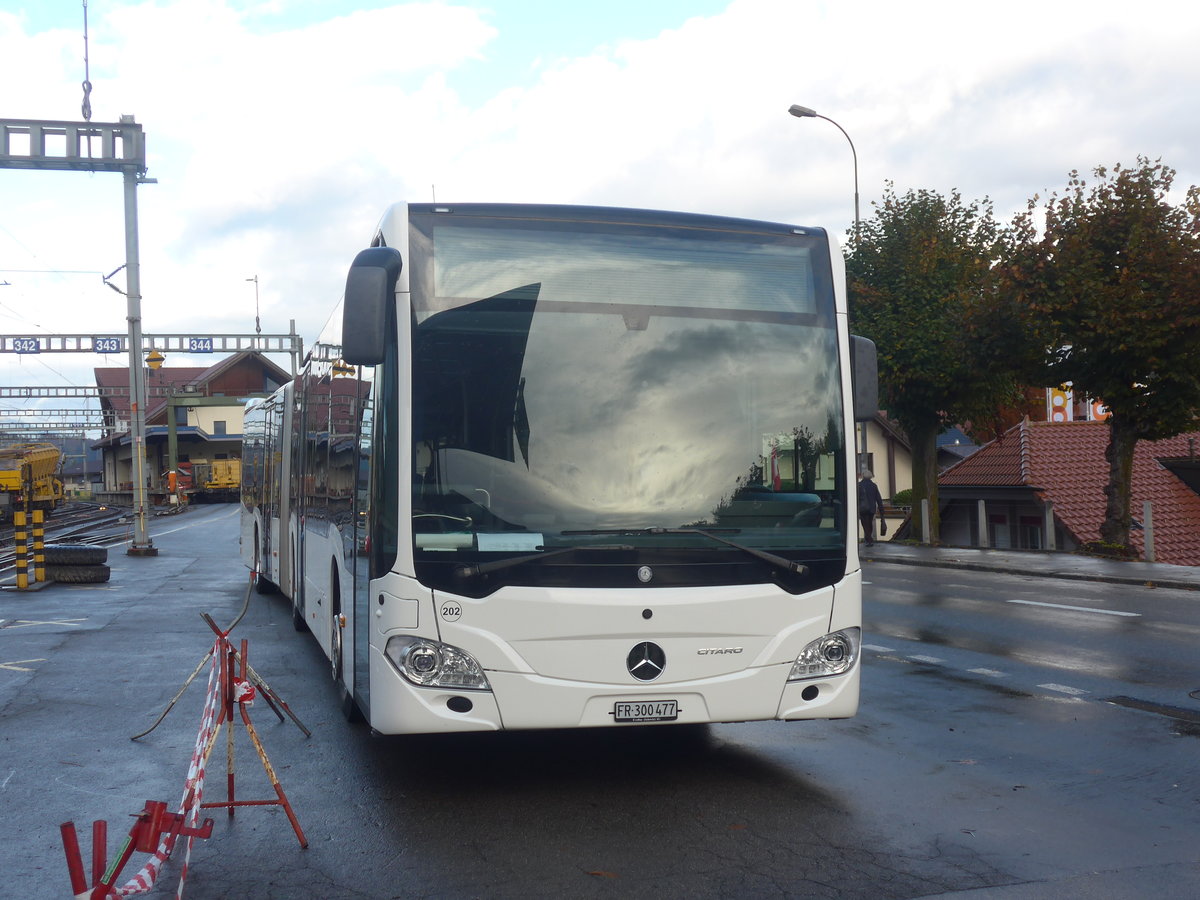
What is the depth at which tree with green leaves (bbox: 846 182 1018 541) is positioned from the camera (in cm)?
3053

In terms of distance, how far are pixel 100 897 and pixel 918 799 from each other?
3.97 m

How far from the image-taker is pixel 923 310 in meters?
30.9

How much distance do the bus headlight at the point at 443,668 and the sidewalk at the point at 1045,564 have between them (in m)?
10.6

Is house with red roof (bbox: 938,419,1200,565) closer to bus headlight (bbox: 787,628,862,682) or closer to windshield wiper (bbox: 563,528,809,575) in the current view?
bus headlight (bbox: 787,628,862,682)

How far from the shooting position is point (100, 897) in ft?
12.8

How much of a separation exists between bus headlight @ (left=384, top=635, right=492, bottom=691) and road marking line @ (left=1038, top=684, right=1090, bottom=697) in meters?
5.13

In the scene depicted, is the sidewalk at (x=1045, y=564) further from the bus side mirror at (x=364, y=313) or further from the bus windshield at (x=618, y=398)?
the bus side mirror at (x=364, y=313)

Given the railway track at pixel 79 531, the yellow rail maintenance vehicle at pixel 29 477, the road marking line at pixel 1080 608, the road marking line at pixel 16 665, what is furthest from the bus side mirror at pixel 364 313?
the yellow rail maintenance vehicle at pixel 29 477

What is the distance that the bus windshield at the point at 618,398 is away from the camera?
249 inches

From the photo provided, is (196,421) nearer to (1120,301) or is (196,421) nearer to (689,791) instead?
(1120,301)

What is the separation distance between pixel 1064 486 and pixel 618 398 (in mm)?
35196

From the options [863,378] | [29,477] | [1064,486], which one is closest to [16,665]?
[863,378]

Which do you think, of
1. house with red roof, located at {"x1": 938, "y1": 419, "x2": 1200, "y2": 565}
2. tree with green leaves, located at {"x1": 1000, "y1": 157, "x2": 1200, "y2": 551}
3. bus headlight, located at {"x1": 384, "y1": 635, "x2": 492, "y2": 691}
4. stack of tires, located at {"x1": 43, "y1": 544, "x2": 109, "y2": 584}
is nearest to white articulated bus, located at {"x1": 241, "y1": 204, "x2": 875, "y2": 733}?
bus headlight, located at {"x1": 384, "y1": 635, "x2": 492, "y2": 691}

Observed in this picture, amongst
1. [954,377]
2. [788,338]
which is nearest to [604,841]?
[788,338]
